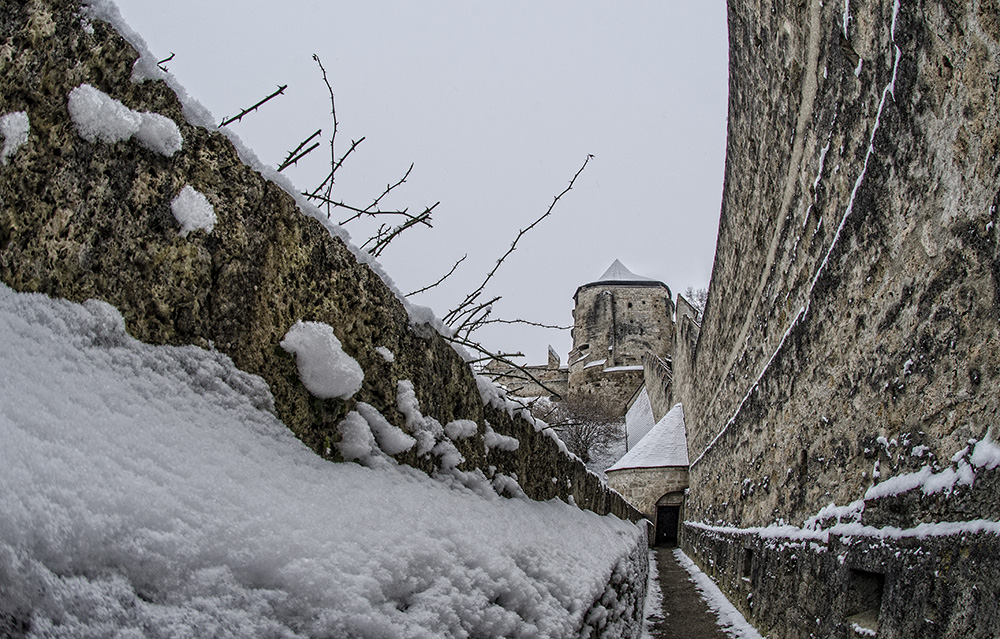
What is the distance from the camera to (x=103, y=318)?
3.22 feet

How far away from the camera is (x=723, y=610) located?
17.1 feet

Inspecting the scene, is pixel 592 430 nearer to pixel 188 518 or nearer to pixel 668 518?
pixel 668 518

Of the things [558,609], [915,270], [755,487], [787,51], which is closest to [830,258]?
[915,270]

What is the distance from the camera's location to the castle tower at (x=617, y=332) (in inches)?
1177

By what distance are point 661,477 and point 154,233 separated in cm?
1400

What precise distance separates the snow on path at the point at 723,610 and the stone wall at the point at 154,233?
12.9 feet

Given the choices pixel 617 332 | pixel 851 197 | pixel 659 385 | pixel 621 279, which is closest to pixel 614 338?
pixel 617 332

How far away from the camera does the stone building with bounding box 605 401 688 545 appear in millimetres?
13781

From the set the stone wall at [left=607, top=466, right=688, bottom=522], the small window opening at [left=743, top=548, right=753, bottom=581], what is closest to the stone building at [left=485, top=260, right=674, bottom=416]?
the stone wall at [left=607, top=466, right=688, bottom=522]

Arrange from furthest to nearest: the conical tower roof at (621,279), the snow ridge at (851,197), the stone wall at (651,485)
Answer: the conical tower roof at (621,279)
the stone wall at (651,485)
the snow ridge at (851,197)

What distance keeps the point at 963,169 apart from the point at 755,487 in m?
3.82

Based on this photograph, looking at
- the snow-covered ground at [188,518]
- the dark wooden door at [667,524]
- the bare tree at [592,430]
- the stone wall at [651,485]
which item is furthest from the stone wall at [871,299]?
the bare tree at [592,430]

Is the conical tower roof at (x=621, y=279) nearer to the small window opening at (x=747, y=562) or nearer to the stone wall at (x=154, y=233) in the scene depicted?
the small window opening at (x=747, y=562)

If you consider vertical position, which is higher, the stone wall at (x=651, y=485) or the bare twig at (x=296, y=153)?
the bare twig at (x=296, y=153)
